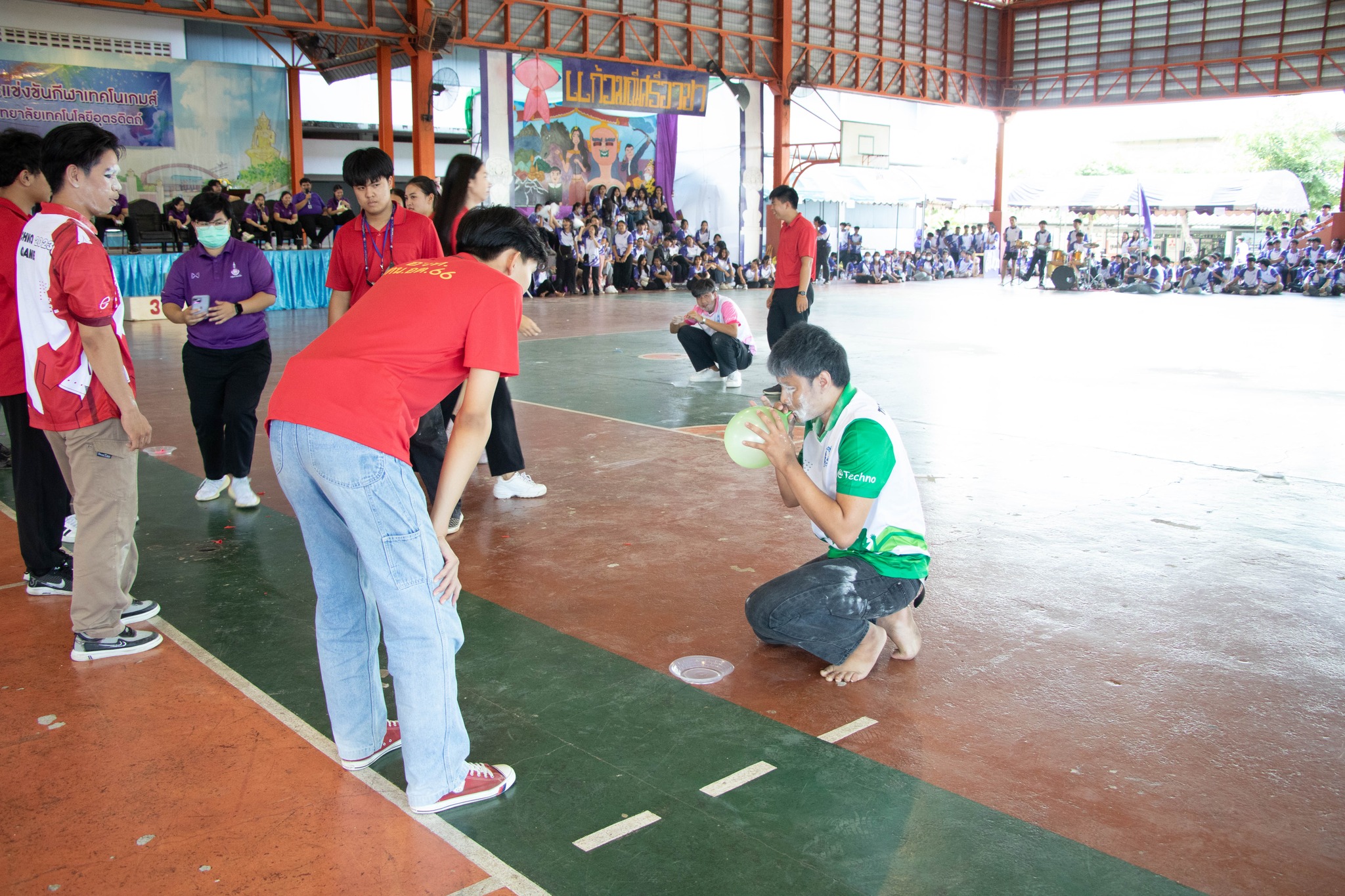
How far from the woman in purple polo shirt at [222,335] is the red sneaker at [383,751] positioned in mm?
2973

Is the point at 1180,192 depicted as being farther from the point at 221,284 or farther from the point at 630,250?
the point at 221,284

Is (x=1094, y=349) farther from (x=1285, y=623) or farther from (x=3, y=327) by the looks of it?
(x=3, y=327)

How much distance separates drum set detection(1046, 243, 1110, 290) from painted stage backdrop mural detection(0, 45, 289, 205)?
19.7 meters

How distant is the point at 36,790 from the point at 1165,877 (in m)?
2.97

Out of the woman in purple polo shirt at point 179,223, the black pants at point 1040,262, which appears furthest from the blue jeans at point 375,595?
the black pants at point 1040,262

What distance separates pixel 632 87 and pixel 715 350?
15224 millimetres

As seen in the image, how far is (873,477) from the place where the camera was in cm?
329

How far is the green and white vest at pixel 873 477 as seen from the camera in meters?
3.31

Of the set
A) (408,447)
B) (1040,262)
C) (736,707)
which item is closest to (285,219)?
(736,707)

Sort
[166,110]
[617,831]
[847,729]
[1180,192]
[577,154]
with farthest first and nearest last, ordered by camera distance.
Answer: [1180,192]
[577,154]
[166,110]
[847,729]
[617,831]

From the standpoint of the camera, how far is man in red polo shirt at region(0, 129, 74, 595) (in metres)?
4.11

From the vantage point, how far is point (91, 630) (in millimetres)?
3666

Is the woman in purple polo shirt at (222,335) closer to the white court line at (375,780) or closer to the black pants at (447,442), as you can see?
the black pants at (447,442)

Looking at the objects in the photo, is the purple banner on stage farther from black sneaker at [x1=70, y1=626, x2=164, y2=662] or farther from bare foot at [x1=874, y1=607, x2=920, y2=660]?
bare foot at [x1=874, y1=607, x2=920, y2=660]
